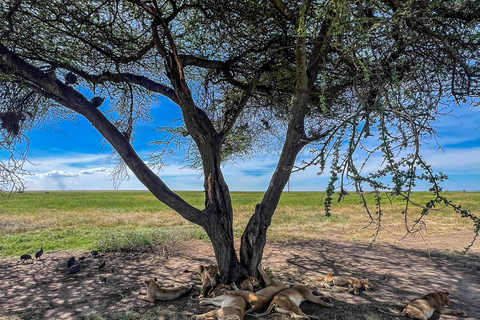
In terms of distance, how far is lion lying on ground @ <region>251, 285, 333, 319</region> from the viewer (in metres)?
3.93

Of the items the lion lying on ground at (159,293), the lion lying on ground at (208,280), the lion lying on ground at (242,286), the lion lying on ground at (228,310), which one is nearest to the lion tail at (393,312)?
the lion lying on ground at (242,286)

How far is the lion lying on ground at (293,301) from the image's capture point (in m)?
3.93

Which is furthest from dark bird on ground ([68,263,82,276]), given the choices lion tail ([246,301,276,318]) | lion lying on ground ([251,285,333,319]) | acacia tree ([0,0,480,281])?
lion lying on ground ([251,285,333,319])

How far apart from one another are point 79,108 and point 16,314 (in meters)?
3.44

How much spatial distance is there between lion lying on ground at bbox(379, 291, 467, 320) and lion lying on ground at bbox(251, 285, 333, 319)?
110 centimetres

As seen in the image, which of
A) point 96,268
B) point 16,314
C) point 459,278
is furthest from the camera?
point 96,268

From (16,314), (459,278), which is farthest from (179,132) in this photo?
(459,278)

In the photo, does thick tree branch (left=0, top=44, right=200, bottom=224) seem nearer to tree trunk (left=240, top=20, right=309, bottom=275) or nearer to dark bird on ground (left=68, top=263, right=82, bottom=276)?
tree trunk (left=240, top=20, right=309, bottom=275)

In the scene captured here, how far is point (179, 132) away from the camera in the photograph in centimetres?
694

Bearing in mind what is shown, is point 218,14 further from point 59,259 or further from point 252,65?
point 59,259

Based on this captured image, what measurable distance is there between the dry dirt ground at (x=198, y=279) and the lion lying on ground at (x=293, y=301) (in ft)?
0.34

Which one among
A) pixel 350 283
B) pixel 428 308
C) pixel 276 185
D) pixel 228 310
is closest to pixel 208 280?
pixel 228 310

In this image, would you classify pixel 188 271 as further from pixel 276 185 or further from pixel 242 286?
pixel 276 185

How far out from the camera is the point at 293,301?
4.14 metres
